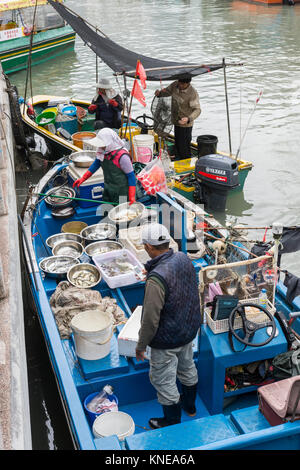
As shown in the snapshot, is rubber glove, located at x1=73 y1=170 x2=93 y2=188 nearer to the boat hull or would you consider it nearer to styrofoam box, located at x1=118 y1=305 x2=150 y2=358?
styrofoam box, located at x1=118 y1=305 x2=150 y2=358

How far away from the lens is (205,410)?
15.2 ft

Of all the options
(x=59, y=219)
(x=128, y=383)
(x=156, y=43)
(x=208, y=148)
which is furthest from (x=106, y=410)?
(x=156, y=43)

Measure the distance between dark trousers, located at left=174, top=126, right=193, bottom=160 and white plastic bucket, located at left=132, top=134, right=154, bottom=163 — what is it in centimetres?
125

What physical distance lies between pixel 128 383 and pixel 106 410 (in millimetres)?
380

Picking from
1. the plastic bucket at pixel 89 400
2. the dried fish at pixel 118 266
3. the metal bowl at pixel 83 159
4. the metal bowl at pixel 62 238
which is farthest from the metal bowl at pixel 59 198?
the plastic bucket at pixel 89 400

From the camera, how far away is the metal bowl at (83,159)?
25.2ft

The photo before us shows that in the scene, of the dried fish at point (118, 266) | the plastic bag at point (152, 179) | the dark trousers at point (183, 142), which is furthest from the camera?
the dark trousers at point (183, 142)

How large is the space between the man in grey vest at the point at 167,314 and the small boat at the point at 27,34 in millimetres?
17988

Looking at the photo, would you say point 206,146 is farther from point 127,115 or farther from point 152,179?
point 152,179

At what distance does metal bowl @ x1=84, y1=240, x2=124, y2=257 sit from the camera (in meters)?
6.17

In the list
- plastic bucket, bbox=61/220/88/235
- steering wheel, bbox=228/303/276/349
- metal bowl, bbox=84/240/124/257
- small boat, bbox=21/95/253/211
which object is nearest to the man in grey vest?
steering wheel, bbox=228/303/276/349

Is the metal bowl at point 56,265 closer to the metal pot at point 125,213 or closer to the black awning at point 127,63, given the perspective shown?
the metal pot at point 125,213

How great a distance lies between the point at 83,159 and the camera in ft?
25.8

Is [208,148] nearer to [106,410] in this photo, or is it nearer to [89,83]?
[106,410]
